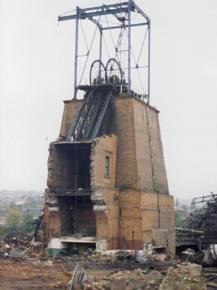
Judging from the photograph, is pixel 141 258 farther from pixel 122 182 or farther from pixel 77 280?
pixel 77 280

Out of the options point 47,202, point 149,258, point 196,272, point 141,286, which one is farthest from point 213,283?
point 47,202

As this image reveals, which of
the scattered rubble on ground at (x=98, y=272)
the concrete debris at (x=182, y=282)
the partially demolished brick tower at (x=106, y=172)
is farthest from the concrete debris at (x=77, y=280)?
the partially demolished brick tower at (x=106, y=172)

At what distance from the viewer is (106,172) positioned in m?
30.9

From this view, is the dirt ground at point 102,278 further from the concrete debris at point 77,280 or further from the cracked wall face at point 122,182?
the cracked wall face at point 122,182

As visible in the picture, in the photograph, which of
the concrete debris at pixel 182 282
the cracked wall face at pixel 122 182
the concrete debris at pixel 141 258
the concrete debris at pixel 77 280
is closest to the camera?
the concrete debris at pixel 77 280

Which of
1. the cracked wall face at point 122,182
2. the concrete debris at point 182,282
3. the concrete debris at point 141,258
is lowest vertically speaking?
the concrete debris at point 182,282

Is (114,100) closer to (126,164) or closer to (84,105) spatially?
(84,105)

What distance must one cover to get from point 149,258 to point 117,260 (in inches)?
64.0

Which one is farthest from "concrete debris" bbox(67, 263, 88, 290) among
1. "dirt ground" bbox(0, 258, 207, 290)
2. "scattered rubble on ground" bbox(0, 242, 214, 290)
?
"dirt ground" bbox(0, 258, 207, 290)

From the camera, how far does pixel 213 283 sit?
21422 millimetres

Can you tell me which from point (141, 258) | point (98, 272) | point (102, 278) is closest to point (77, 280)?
point (102, 278)

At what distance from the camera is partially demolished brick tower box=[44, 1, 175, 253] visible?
3006 centimetres

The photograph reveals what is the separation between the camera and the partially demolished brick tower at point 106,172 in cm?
3006

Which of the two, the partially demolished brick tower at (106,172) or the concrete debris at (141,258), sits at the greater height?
the partially demolished brick tower at (106,172)
